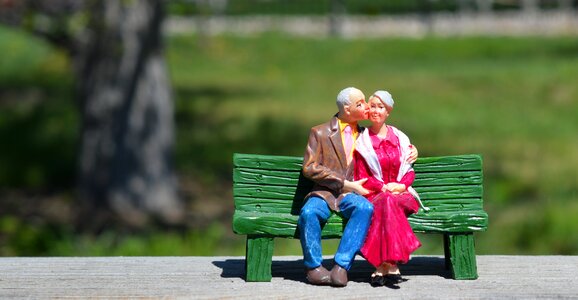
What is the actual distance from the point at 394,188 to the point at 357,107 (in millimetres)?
385

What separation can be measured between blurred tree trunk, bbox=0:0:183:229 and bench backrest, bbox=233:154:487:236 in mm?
6029

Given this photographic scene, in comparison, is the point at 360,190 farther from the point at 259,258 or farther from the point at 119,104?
the point at 119,104

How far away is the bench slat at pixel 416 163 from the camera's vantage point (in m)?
5.13

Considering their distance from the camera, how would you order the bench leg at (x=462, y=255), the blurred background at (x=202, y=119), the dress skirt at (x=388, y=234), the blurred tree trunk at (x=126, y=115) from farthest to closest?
the blurred tree trunk at (x=126, y=115)
the blurred background at (x=202, y=119)
the bench leg at (x=462, y=255)
the dress skirt at (x=388, y=234)

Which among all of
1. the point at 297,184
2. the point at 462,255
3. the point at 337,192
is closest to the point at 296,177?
the point at 297,184

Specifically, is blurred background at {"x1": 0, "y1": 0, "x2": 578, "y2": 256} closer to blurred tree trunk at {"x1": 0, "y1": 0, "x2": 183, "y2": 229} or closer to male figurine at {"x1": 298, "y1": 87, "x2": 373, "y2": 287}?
blurred tree trunk at {"x1": 0, "y1": 0, "x2": 183, "y2": 229}

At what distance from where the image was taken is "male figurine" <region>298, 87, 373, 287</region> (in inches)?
191

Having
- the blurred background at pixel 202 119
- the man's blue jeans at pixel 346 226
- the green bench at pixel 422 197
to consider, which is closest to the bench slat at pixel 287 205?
the green bench at pixel 422 197

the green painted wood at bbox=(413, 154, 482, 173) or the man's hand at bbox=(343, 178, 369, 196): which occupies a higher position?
the green painted wood at bbox=(413, 154, 482, 173)

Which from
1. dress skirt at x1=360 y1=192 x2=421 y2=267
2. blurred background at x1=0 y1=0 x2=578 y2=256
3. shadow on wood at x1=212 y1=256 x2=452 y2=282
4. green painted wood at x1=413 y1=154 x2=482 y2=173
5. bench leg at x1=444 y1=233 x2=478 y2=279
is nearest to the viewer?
dress skirt at x1=360 y1=192 x2=421 y2=267

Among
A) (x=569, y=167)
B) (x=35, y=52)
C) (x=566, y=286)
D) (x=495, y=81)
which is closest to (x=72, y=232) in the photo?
(x=569, y=167)

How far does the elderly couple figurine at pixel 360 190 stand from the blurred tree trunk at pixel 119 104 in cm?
631

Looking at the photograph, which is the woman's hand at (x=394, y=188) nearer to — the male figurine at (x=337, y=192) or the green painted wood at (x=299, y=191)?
the male figurine at (x=337, y=192)

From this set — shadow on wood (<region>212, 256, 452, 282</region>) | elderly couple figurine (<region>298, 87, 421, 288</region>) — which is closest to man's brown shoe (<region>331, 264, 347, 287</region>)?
elderly couple figurine (<region>298, 87, 421, 288</region>)
